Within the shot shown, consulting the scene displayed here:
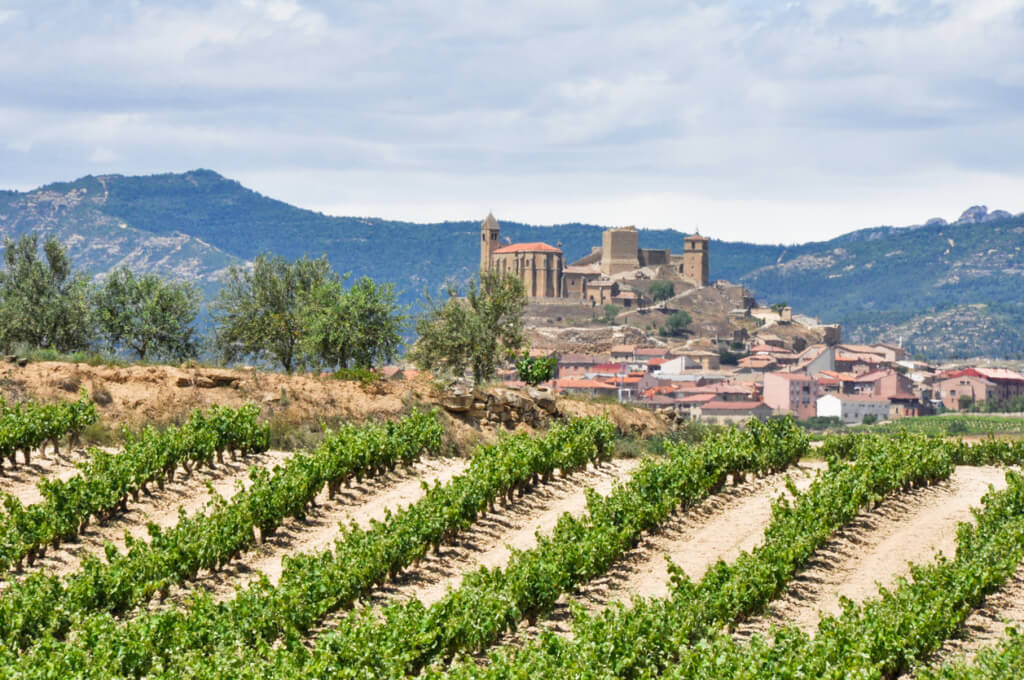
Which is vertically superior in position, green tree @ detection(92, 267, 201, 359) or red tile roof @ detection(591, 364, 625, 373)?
green tree @ detection(92, 267, 201, 359)

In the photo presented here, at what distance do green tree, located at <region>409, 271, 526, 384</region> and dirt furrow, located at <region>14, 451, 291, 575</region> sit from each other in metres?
14.9

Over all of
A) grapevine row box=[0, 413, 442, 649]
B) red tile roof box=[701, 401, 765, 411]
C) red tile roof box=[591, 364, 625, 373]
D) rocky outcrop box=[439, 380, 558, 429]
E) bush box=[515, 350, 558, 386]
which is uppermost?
bush box=[515, 350, 558, 386]

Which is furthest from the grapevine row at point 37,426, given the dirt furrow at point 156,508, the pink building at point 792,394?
the pink building at point 792,394

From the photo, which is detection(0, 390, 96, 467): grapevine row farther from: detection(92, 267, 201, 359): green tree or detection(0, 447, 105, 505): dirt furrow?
detection(92, 267, 201, 359): green tree

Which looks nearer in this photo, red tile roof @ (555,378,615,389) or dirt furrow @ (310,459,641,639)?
dirt furrow @ (310,459,641,639)

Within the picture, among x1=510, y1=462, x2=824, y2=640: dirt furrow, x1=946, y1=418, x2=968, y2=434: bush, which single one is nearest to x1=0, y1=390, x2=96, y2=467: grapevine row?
x1=510, y1=462, x2=824, y2=640: dirt furrow

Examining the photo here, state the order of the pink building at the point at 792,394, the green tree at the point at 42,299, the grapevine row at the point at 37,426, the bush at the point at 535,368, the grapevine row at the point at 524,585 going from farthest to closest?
the pink building at the point at 792,394, the green tree at the point at 42,299, the bush at the point at 535,368, the grapevine row at the point at 37,426, the grapevine row at the point at 524,585

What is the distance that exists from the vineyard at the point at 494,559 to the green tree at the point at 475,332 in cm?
1205

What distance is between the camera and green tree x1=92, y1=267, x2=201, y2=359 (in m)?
40.2

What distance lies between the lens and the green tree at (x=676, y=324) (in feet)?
639

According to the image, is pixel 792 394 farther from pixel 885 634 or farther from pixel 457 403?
pixel 885 634

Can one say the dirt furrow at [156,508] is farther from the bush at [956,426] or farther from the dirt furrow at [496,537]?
the bush at [956,426]

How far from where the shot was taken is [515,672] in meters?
11.3

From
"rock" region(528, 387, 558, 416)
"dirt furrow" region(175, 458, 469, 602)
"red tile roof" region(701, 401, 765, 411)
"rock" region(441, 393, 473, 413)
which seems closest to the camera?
"dirt furrow" region(175, 458, 469, 602)
